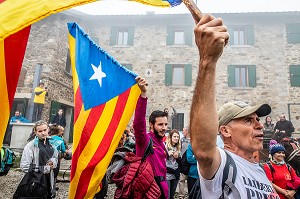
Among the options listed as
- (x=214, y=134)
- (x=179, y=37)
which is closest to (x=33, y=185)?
(x=214, y=134)

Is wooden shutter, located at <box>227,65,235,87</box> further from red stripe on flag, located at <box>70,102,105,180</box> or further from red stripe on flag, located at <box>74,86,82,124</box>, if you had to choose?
red stripe on flag, located at <box>74,86,82,124</box>

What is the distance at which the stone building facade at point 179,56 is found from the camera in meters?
14.9

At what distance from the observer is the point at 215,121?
1.18m

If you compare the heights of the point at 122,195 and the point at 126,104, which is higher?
the point at 126,104

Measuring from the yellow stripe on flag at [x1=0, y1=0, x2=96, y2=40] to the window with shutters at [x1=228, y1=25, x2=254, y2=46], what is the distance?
52.5ft

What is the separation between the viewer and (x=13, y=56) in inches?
72.4

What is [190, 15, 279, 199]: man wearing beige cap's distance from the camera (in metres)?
1.06

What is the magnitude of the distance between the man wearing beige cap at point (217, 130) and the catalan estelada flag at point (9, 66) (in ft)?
4.43

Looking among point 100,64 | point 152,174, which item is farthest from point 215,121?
point 100,64

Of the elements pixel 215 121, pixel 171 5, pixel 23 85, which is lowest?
pixel 215 121

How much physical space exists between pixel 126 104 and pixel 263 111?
1955mm

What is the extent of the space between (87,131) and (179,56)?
13.9 meters

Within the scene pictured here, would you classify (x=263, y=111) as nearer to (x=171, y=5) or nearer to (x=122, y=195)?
(x=171, y=5)

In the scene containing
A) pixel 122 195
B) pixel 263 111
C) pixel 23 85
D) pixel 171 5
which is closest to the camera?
pixel 171 5
